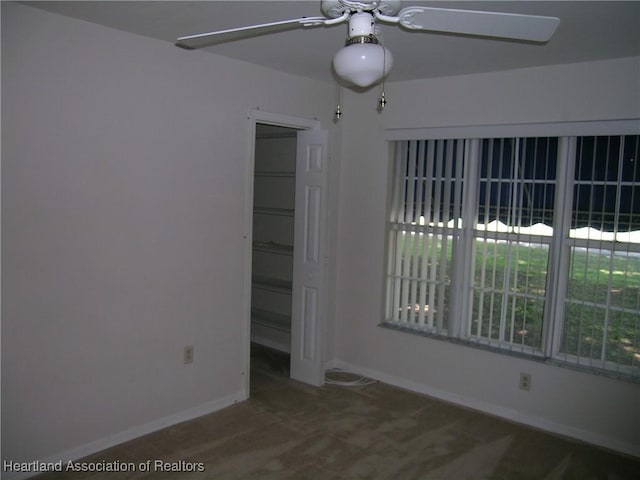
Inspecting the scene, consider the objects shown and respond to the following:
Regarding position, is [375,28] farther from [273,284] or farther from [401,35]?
[273,284]

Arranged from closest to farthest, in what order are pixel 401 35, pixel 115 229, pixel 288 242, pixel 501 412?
pixel 401 35 → pixel 115 229 → pixel 501 412 → pixel 288 242

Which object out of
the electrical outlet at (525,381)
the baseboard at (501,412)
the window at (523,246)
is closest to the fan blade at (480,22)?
the window at (523,246)

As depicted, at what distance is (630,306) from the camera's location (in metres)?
3.45

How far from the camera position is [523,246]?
12.7ft

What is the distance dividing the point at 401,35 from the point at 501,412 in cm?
264

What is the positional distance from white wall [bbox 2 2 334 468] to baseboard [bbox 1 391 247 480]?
0.01 metres

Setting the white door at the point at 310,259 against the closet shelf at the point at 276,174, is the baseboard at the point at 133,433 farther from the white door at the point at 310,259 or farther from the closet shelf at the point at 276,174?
the closet shelf at the point at 276,174

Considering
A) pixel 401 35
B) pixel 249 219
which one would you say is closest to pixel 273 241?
pixel 249 219

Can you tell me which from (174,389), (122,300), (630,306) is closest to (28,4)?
(122,300)

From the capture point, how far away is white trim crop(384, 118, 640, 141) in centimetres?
339

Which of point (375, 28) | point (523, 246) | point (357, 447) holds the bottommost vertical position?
point (357, 447)

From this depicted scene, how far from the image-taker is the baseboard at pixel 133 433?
3015 mm

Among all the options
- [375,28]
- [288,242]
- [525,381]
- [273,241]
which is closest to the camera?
[375,28]

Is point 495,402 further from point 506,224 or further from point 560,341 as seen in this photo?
point 506,224
